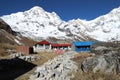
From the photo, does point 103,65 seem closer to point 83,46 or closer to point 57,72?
point 57,72

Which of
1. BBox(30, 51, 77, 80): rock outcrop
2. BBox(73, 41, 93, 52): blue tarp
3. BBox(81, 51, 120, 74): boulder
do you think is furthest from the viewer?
BBox(73, 41, 93, 52): blue tarp

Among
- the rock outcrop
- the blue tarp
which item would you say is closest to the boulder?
the rock outcrop

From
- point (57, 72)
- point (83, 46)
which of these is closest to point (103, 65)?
point (57, 72)

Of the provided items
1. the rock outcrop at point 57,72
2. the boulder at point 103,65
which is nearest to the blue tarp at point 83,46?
the rock outcrop at point 57,72

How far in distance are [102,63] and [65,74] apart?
20.3 feet

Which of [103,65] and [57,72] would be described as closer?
[103,65]

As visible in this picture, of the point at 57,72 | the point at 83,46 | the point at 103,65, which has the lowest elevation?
the point at 57,72

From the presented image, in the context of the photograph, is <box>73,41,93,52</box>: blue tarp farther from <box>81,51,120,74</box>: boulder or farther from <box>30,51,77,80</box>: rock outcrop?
<box>81,51,120,74</box>: boulder

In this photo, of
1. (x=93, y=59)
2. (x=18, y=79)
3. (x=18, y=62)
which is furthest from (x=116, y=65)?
(x=18, y=62)

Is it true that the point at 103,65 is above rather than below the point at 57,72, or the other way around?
above

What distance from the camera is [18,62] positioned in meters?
63.9

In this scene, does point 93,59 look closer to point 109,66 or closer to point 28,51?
point 109,66

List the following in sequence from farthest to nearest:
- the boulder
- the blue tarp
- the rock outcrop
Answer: the blue tarp < the boulder < the rock outcrop

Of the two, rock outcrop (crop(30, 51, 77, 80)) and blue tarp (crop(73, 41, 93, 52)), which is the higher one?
blue tarp (crop(73, 41, 93, 52))
